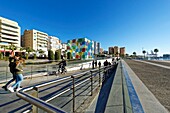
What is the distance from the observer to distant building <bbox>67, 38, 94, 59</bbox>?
40438mm

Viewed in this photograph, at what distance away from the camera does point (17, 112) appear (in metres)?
3.18

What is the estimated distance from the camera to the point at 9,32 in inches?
2697

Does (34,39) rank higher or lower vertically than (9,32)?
lower

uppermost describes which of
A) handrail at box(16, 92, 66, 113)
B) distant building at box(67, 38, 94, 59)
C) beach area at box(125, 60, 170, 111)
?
distant building at box(67, 38, 94, 59)

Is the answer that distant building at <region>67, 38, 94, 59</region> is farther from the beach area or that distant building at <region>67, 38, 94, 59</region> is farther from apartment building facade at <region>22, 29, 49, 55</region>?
apartment building facade at <region>22, 29, 49, 55</region>

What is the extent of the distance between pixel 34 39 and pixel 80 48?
57.6 m

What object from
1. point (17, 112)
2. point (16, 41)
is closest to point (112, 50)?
point (16, 41)

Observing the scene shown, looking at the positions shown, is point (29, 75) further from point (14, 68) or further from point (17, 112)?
point (17, 112)

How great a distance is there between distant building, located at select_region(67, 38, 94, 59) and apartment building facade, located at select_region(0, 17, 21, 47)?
42073 millimetres

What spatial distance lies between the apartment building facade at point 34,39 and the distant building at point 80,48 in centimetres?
4339

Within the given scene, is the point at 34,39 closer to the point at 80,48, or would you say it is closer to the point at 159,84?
the point at 80,48

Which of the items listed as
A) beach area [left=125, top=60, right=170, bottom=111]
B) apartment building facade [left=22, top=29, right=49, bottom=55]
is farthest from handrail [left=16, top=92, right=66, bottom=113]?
apartment building facade [left=22, top=29, right=49, bottom=55]

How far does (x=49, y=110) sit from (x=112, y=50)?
14047 cm

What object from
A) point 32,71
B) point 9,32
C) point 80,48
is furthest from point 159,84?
point 9,32
